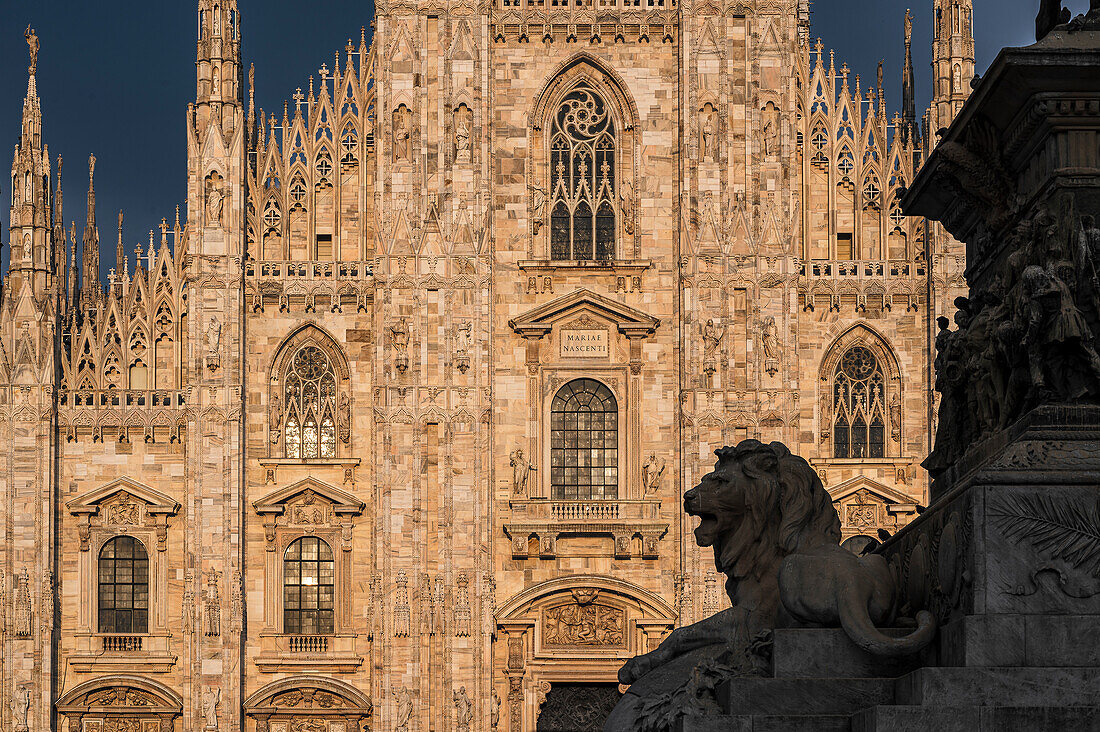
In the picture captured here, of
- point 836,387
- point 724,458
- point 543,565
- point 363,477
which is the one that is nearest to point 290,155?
point 363,477

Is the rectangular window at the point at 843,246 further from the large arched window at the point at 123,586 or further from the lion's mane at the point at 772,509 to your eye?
the lion's mane at the point at 772,509

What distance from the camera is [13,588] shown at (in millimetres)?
32781

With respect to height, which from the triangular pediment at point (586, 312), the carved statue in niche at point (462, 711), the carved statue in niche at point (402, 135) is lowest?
the carved statue in niche at point (462, 711)

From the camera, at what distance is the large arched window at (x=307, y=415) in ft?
111

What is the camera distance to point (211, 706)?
32281 mm

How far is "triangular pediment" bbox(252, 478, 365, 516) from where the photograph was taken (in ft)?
108

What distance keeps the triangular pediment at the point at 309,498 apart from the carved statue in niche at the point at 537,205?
6.23 m

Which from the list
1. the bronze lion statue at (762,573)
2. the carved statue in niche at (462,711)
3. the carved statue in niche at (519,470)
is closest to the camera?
the bronze lion statue at (762,573)

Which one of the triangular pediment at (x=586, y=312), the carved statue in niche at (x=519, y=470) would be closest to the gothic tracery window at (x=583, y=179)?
the triangular pediment at (x=586, y=312)

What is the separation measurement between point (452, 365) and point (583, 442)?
2.91 m

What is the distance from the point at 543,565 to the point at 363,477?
3.76 metres

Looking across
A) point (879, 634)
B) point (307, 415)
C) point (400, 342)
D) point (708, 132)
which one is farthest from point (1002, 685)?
point (708, 132)

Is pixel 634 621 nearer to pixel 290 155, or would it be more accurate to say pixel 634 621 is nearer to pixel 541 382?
pixel 541 382

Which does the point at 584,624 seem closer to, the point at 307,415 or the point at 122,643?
the point at 307,415
